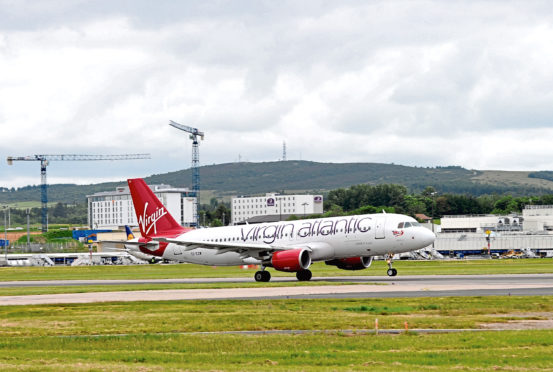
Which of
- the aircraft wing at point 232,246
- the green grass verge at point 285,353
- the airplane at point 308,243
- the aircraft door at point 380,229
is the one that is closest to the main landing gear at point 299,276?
the airplane at point 308,243

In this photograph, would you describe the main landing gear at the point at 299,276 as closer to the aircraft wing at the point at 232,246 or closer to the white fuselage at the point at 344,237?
the white fuselage at the point at 344,237

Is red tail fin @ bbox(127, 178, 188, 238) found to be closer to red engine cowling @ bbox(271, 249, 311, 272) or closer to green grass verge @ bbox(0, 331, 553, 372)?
red engine cowling @ bbox(271, 249, 311, 272)

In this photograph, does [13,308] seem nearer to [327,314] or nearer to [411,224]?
[327,314]

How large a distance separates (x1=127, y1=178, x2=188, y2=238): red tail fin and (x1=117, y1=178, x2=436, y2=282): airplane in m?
3.32

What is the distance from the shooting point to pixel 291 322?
30797 mm

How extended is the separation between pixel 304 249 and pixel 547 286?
1862 cm

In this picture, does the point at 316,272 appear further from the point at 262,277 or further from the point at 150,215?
the point at 150,215

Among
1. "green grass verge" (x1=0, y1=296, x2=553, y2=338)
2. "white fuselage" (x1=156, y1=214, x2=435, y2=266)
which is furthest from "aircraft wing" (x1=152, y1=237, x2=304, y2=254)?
"green grass verge" (x1=0, y1=296, x2=553, y2=338)

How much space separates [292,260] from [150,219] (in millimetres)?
19453

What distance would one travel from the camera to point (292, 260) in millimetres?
59656

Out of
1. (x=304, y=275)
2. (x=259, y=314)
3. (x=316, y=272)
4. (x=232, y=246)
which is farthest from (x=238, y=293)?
(x=316, y=272)

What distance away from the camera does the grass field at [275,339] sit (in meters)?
21.5

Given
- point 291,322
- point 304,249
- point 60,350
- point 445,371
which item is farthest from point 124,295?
point 445,371

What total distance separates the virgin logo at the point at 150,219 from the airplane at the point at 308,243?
4.24 metres
